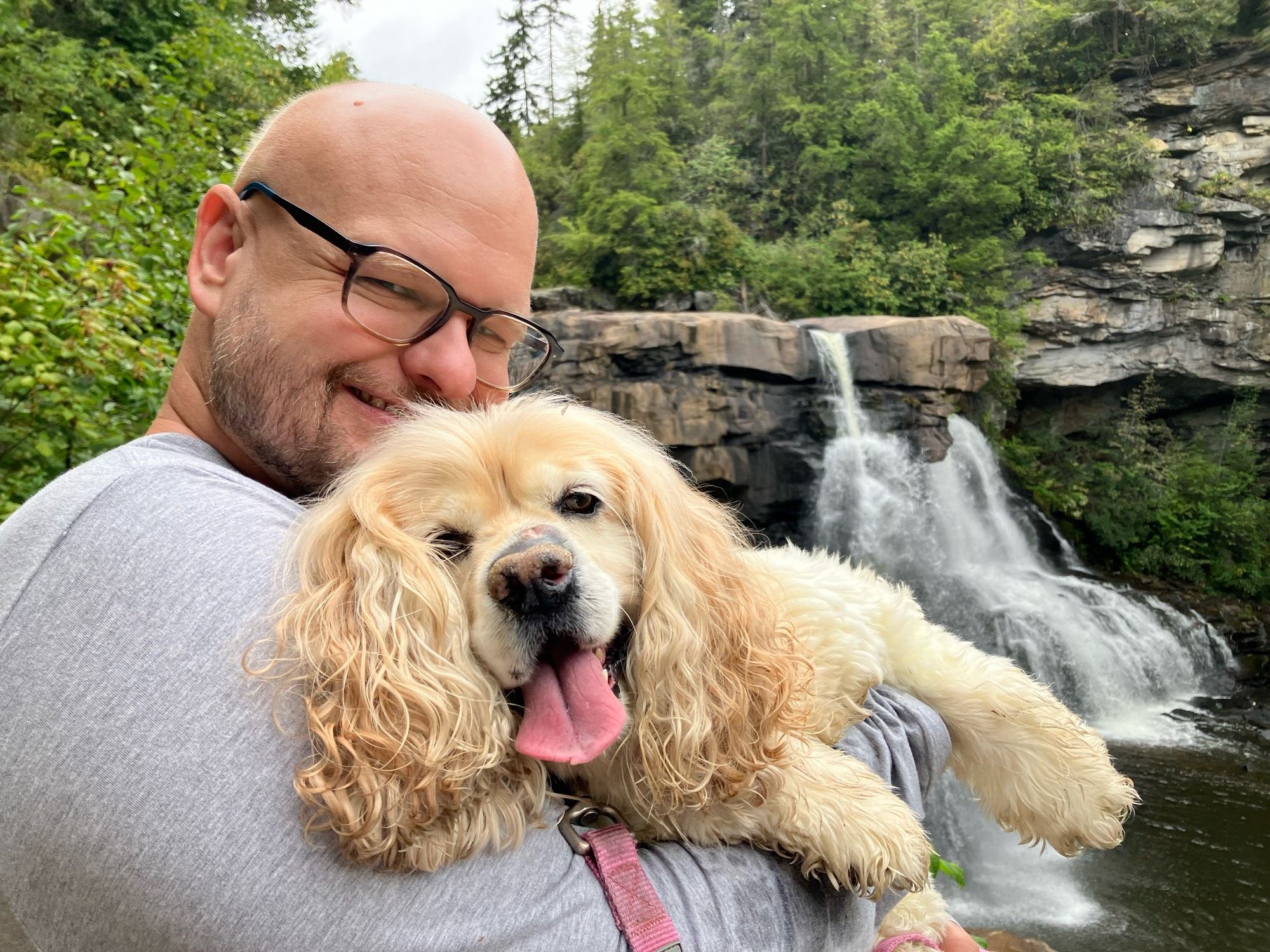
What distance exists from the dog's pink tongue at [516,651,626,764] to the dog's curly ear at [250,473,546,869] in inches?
2.3

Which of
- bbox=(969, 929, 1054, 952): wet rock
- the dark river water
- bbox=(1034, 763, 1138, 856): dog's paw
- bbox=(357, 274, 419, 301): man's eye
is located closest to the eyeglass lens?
bbox=(357, 274, 419, 301): man's eye

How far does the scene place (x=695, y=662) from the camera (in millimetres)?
1519

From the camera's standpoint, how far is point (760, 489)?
15633 millimetres

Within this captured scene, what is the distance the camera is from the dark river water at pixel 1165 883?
8219mm

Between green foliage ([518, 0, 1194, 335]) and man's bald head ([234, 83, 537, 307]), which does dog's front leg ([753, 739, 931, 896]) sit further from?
green foliage ([518, 0, 1194, 335])

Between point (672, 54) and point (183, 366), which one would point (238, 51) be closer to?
point (183, 366)

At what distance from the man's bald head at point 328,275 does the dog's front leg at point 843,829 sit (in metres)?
1.07

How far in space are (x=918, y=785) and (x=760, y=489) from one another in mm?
13859

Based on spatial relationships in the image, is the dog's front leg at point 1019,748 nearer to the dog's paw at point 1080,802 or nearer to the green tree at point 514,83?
the dog's paw at point 1080,802

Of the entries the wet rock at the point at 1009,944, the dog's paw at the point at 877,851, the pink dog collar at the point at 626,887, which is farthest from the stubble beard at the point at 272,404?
the wet rock at the point at 1009,944

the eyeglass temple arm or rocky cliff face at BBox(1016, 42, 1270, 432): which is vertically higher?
rocky cliff face at BBox(1016, 42, 1270, 432)


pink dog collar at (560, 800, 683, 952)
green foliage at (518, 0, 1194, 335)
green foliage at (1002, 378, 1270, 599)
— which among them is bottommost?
green foliage at (1002, 378, 1270, 599)

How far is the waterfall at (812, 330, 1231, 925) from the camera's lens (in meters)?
13.4

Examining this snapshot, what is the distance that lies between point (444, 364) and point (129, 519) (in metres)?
0.80
